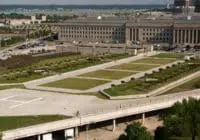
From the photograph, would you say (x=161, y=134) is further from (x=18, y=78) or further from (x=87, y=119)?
(x=18, y=78)

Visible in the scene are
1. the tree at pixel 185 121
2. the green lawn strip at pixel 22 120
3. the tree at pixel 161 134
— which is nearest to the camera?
the tree at pixel 185 121

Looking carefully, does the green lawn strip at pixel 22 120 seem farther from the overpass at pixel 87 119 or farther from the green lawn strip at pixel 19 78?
the green lawn strip at pixel 19 78

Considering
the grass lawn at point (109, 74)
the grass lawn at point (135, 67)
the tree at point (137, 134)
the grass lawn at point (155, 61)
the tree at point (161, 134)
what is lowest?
the grass lawn at point (155, 61)

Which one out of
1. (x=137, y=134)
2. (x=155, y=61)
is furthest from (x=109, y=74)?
(x=137, y=134)

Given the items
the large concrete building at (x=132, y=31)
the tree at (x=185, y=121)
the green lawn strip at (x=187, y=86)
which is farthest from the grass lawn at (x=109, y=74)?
the large concrete building at (x=132, y=31)

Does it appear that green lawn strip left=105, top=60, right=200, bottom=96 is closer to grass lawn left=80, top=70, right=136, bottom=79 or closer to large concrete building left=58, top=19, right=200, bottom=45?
grass lawn left=80, top=70, right=136, bottom=79

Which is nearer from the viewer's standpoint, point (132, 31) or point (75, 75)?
point (75, 75)
